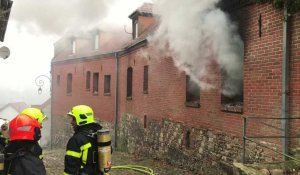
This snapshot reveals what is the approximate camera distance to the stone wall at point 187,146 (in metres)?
8.41

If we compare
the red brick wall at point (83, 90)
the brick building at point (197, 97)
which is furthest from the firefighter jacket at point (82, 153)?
the red brick wall at point (83, 90)

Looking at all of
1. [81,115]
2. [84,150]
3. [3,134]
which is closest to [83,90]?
[3,134]

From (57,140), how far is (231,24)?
19787mm

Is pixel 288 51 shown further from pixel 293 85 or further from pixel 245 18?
pixel 245 18

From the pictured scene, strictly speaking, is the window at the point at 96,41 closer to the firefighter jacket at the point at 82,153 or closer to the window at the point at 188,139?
the window at the point at 188,139

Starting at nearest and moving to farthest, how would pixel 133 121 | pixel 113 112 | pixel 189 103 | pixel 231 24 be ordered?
1. pixel 231 24
2. pixel 189 103
3. pixel 133 121
4. pixel 113 112

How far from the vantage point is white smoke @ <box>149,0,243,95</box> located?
874 centimetres

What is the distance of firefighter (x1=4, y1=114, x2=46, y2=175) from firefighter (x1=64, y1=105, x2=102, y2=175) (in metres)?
0.62

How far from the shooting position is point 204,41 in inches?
372

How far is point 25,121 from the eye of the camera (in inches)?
136

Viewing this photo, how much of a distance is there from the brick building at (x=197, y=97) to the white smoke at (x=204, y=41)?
0.71ft

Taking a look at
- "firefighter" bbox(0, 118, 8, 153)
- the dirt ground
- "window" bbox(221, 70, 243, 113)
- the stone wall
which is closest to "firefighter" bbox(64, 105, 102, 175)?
"firefighter" bbox(0, 118, 8, 153)

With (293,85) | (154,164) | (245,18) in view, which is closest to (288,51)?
(293,85)

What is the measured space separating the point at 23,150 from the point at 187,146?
7637 mm
